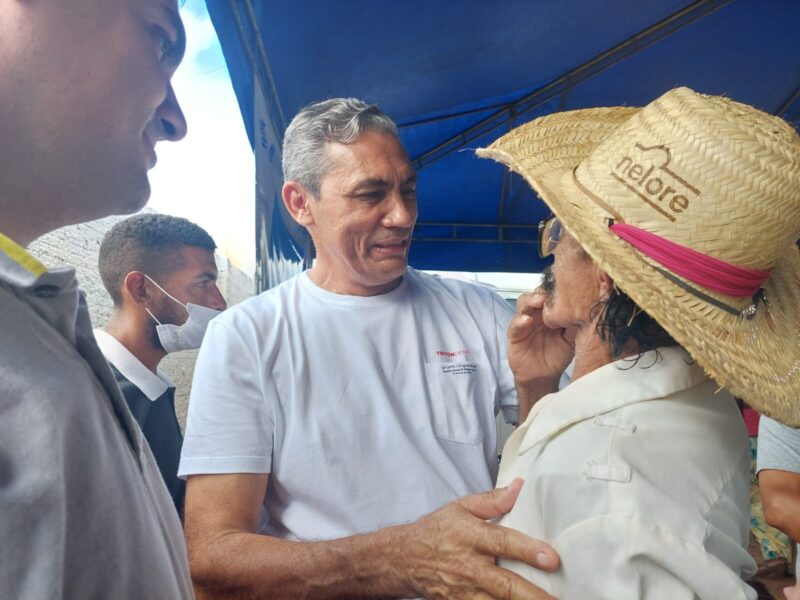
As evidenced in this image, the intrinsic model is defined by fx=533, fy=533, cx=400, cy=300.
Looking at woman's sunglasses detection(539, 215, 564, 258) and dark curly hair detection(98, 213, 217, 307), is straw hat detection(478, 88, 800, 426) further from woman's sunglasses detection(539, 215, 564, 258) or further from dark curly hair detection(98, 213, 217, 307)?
dark curly hair detection(98, 213, 217, 307)

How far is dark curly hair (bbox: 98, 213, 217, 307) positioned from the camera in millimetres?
2717

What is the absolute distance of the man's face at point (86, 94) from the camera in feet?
2.18

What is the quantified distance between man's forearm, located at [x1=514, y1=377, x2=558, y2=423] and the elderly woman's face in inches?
16.6

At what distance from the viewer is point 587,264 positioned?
138 cm

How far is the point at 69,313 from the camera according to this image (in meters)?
0.71

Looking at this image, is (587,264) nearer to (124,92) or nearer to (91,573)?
(124,92)

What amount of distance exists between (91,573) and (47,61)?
63 cm

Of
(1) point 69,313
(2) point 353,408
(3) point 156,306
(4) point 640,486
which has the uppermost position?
(1) point 69,313

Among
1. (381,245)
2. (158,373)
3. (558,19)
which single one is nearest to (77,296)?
(381,245)

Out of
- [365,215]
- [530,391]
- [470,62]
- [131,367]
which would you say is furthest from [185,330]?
[470,62]

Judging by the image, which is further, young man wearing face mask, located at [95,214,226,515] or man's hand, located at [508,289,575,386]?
young man wearing face mask, located at [95,214,226,515]

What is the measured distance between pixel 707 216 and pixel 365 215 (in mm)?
1149

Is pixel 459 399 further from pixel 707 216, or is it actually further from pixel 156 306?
pixel 156 306

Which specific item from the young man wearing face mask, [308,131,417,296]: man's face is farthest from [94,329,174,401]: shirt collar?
[308,131,417,296]: man's face
